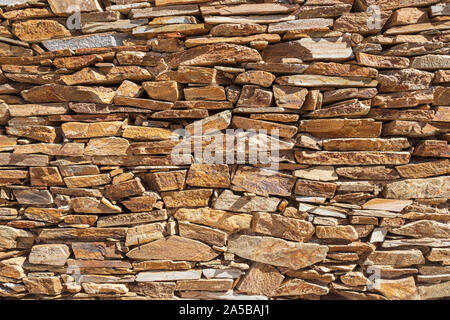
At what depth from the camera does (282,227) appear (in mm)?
1743

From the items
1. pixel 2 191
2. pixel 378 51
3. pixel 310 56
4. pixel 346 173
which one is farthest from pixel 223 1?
pixel 2 191

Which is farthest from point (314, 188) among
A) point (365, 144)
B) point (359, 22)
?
point (359, 22)

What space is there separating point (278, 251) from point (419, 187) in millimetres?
1005

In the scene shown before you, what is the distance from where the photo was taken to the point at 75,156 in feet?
5.73

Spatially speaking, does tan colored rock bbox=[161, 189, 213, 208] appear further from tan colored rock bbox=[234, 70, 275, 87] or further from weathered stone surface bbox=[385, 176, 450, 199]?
weathered stone surface bbox=[385, 176, 450, 199]

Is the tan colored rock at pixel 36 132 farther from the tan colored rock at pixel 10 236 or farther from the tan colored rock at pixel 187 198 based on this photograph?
the tan colored rock at pixel 187 198

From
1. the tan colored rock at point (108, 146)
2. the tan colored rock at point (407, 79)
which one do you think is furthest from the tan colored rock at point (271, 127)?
the tan colored rock at point (108, 146)

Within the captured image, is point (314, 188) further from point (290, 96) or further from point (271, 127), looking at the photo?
point (290, 96)

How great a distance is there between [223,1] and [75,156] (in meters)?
1.40

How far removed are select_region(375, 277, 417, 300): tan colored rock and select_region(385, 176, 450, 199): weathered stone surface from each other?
59 centimetres

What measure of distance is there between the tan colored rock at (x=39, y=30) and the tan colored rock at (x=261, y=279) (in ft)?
6.64

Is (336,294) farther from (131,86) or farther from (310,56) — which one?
(131,86)

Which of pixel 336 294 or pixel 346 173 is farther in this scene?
pixel 336 294

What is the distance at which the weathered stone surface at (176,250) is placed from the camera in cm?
178
